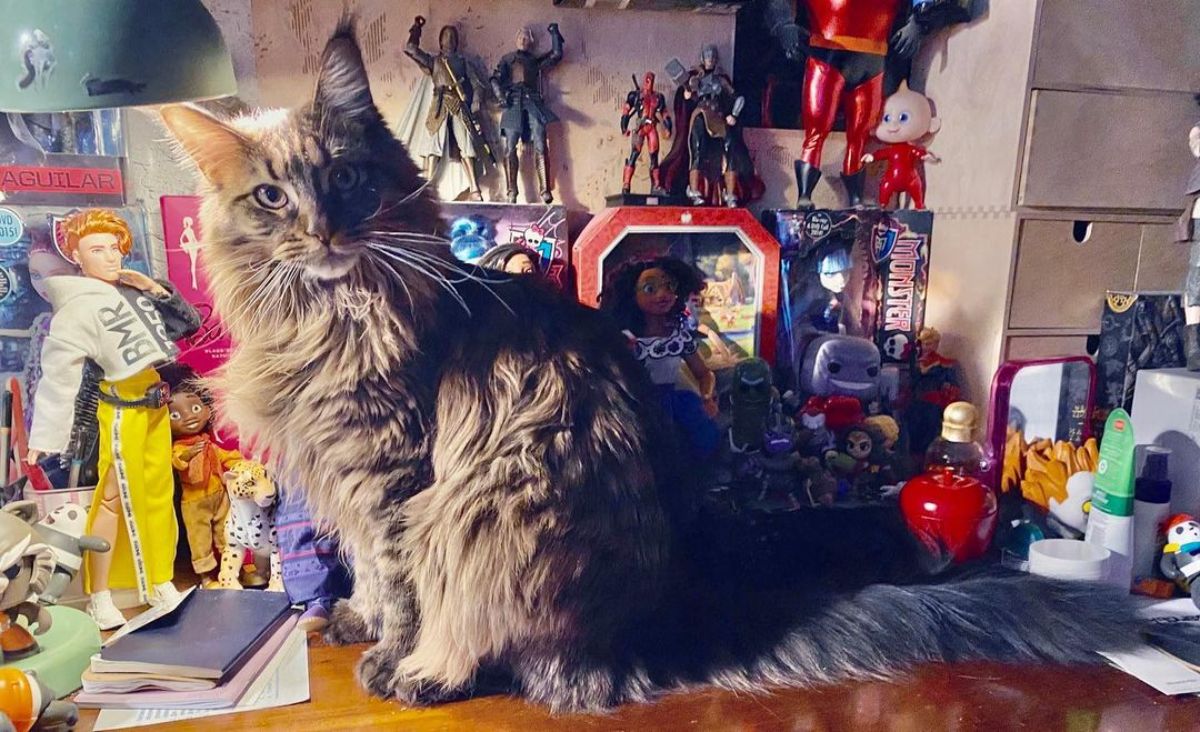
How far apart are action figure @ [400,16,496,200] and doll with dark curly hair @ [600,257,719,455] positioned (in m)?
0.30

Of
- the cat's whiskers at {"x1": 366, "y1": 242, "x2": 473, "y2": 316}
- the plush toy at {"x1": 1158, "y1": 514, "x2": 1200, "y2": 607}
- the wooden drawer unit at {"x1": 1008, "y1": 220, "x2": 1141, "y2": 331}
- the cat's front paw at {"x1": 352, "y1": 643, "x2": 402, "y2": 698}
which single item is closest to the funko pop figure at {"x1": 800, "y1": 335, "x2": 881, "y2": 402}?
the wooden drawer unit at {"x1": 1008, "y1": 220, "x2": 1141, "y2": 331}

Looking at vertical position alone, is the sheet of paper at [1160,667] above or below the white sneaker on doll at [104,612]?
below

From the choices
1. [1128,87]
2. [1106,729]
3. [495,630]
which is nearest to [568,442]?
[495,630]

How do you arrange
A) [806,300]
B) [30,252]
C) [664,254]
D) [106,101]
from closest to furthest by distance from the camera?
[106,101]
[30,252]
[664,254]
[806,300]

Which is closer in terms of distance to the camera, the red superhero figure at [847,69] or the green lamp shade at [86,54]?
the green lamp shade at [86,54]

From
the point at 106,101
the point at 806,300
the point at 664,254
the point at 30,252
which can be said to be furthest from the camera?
the point at 806,300

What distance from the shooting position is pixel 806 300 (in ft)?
4.14

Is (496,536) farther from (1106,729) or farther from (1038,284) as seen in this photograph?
(1038,284)

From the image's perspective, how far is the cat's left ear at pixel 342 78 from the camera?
0.82 meters

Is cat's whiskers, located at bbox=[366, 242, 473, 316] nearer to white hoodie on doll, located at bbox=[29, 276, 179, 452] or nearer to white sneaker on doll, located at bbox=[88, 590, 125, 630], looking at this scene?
white hoodie on doll, located at bbox=[29, 276, 179, 452]

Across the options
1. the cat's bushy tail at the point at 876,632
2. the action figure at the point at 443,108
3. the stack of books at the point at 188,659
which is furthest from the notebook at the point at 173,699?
the action figure at the point at 443,108

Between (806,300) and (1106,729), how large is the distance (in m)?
0.71

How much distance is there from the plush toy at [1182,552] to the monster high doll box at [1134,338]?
26cm

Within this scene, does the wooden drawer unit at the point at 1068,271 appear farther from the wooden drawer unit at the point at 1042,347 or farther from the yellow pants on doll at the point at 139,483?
the yellow pants on doll at the point at 139,483
